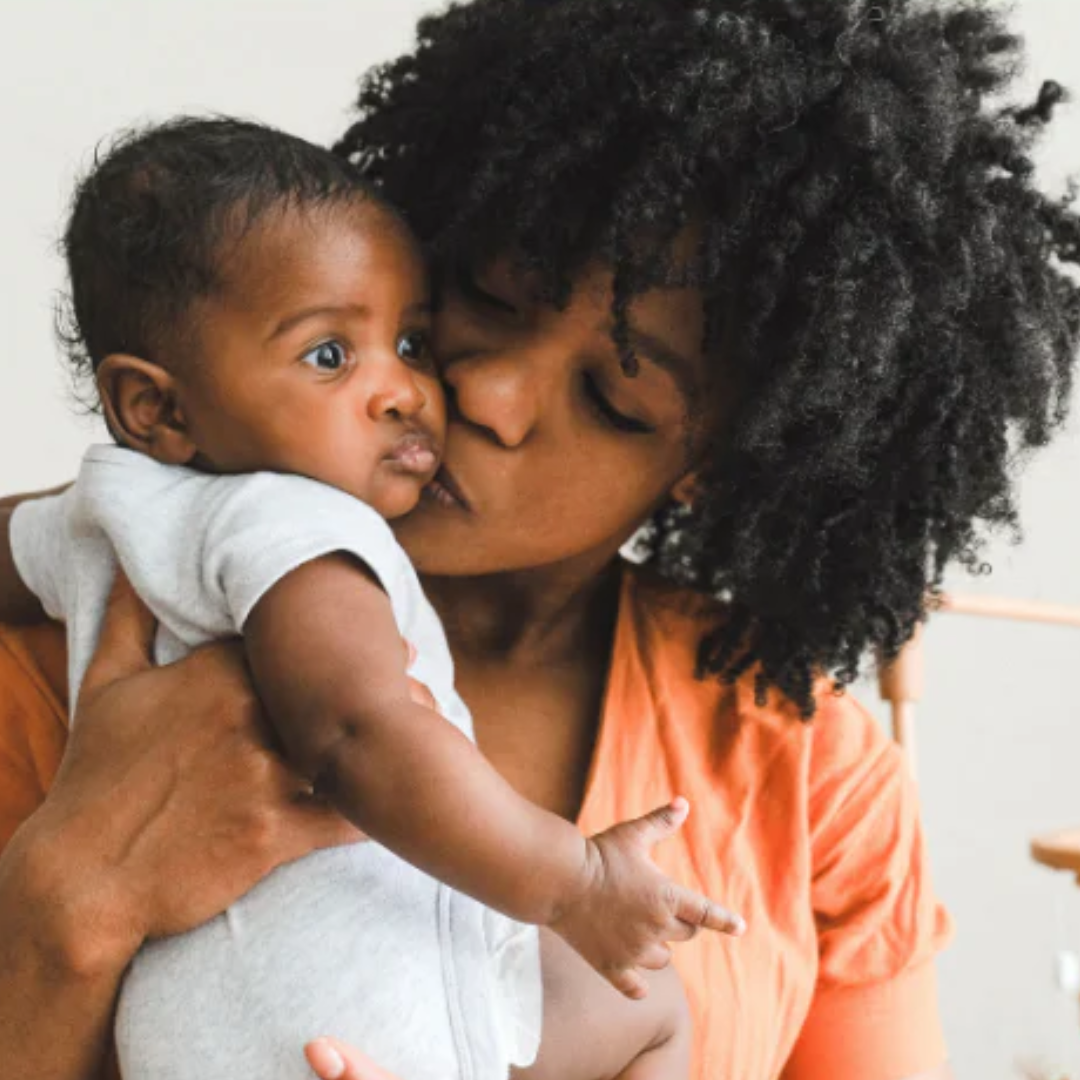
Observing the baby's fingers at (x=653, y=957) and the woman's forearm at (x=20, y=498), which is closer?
the baby's fingers at (x=653, y=957)

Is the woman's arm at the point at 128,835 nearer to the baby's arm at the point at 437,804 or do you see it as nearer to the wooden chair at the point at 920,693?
the baby's arm at the point at 437,804

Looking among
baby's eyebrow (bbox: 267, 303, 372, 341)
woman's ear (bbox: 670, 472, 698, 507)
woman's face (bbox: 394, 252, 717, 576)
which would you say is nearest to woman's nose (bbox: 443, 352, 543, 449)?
woman's face (bbox: 394, 252, 717, 576)

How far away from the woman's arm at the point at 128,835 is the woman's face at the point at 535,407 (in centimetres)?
20

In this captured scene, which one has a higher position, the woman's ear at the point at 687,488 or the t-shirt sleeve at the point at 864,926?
the woman's ear at the point at 687,488

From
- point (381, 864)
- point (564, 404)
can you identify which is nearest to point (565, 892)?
point (381, 864)

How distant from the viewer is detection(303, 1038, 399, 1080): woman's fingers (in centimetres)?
81

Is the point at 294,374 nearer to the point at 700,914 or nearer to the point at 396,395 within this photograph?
the point at 396,395

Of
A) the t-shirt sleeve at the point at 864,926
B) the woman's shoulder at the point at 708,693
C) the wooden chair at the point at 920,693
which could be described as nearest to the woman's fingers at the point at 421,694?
the woman's shoulder at the point at 708,693

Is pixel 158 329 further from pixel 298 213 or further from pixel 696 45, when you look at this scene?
pixel 696 45

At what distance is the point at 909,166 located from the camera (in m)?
1.07

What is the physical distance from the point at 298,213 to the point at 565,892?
42 cm

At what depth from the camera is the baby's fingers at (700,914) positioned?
2.72 ft

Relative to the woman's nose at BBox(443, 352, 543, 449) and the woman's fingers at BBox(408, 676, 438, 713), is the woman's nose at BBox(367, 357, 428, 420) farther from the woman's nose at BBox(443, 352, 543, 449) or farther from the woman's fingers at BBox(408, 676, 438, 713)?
the woman's fingers at BBox(408, 676, 438, 713)

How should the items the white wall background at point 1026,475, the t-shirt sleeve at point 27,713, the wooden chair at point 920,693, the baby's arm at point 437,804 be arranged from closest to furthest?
the baby's arm at point 437,804 < the t-shirt sleeve at point 27,713 < the wooden chair at point 920,693 < the white wall background at point 1026,475
